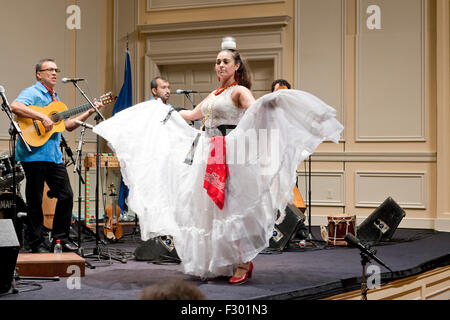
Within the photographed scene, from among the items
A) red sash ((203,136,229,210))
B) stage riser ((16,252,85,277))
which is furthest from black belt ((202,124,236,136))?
stage riser ((16,252,85,277))

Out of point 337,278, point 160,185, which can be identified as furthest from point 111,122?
point 337,278

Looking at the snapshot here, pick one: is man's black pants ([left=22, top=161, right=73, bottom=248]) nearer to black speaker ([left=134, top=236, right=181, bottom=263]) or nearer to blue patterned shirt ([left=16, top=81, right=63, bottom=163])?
blue patterned shirt ([left=16, top=81, right=63, bottom=163])

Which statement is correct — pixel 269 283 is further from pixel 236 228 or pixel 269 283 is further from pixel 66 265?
pixel 66 265

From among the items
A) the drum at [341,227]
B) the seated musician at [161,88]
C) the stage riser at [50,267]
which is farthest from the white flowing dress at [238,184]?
the seated musician at [161,88]

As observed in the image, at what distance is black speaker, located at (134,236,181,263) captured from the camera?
17.7 feet

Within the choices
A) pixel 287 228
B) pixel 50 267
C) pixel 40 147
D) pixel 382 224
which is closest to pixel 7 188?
pixel 40 147

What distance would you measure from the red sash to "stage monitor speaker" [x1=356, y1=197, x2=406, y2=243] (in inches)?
121

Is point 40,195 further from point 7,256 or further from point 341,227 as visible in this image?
point 341,227

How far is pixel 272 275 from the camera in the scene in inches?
181

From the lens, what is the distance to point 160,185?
14.8 feet

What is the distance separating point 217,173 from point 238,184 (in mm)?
165

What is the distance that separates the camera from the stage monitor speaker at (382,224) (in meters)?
6.64

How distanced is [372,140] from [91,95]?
4.41 meters

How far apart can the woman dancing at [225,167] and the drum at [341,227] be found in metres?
2.38
